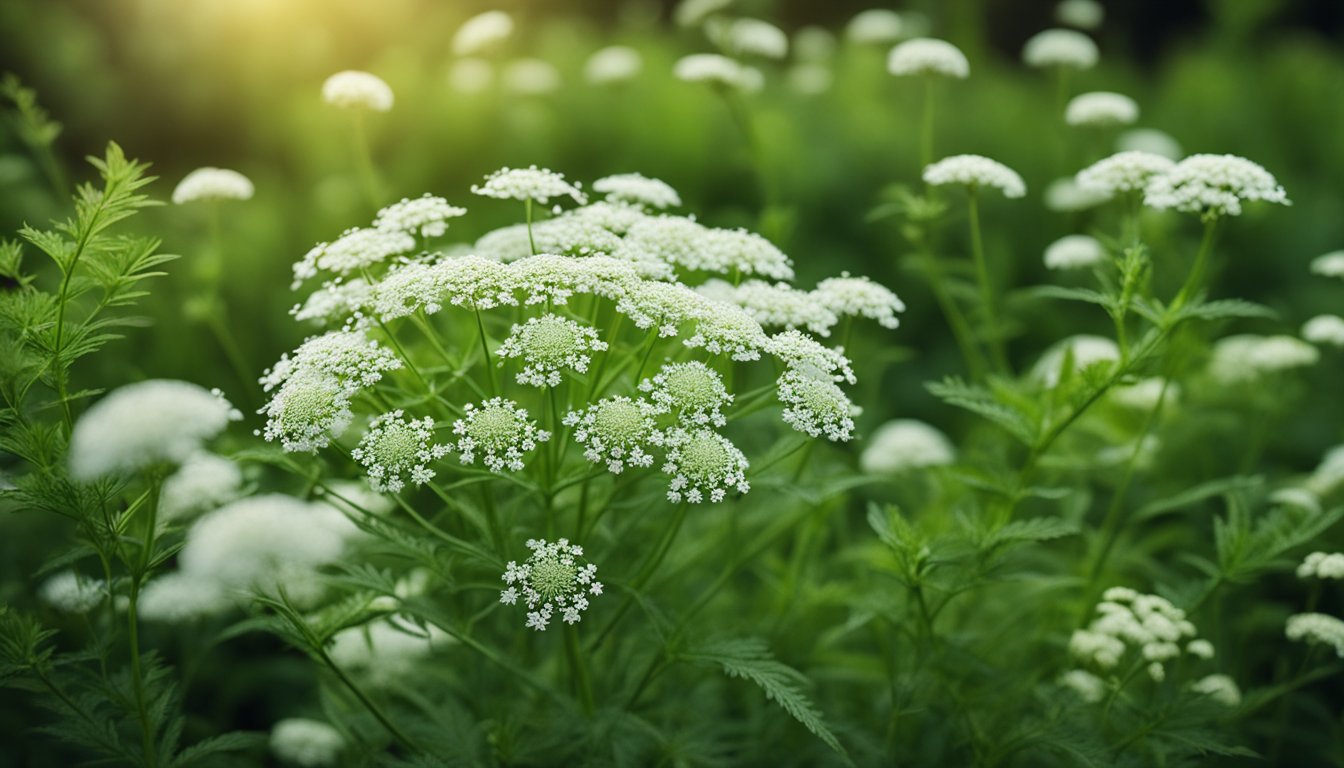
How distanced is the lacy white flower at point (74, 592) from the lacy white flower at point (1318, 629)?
3232 millimetres

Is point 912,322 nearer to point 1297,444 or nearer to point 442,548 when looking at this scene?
point 1297,444

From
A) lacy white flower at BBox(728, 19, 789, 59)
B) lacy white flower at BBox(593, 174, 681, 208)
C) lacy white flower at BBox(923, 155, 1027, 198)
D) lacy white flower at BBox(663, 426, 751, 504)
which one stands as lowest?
lacy white flower at BBox(663, 426, 751, 504)

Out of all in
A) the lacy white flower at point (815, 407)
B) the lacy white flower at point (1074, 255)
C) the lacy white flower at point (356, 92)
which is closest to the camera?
the lacy white flower at point (815, 407)

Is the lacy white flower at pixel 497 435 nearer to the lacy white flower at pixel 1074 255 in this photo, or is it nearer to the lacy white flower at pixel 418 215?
the lacy white flower at pixel 418 215

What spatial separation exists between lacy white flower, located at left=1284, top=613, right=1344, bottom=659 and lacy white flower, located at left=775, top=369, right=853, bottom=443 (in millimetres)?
1570

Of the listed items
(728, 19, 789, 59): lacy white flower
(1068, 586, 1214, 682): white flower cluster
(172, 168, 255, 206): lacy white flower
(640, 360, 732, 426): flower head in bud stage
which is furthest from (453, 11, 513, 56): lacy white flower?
(1068, 586, 1214, 682): white flower cluster

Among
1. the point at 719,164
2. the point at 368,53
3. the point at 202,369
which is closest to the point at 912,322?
the point at 719,164

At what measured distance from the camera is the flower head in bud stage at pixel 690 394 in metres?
2.18

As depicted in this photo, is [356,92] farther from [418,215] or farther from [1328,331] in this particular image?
[1328,331]

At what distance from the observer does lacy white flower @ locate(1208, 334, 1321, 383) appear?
3.60 m

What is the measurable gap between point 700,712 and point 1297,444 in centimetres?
333

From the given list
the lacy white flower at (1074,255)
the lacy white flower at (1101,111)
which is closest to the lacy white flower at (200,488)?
the lacy white flower at (1074,255)

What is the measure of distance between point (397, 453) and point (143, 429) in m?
0.49

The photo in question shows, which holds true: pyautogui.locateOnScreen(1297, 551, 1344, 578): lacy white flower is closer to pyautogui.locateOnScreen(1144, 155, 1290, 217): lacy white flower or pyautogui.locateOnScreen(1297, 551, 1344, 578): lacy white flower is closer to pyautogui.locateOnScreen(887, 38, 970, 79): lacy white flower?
pyautogui.locateOnScreen(1144, 155, 1290, 217): lacy white flower
